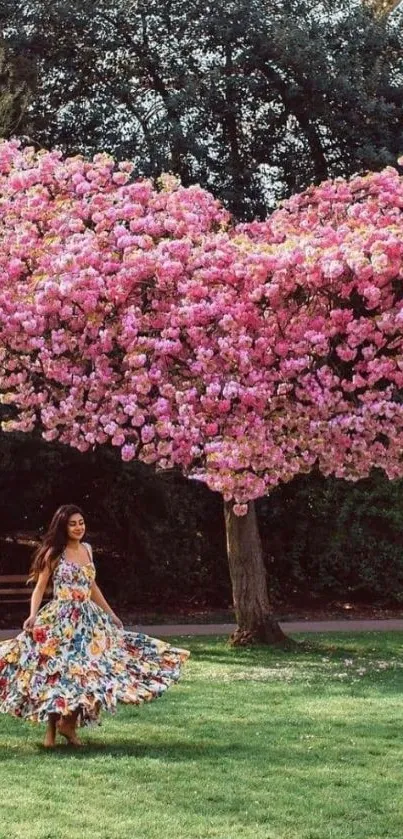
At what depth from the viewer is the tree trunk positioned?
13555 mm

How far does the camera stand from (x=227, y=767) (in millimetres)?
7277

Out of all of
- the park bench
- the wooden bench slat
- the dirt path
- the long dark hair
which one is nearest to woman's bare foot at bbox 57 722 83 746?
the long dark hair

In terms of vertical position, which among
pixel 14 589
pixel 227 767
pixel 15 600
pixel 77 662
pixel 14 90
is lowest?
pixel 227 767

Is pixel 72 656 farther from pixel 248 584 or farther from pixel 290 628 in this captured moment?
pixel 290 628

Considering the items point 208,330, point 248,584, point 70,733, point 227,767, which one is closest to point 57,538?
point 70,733

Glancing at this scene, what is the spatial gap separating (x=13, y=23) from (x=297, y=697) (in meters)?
12.1

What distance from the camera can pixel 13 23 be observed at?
18.6 meters

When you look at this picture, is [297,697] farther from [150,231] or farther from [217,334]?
[150,231]

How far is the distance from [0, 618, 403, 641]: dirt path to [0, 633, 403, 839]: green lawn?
3.76 meters

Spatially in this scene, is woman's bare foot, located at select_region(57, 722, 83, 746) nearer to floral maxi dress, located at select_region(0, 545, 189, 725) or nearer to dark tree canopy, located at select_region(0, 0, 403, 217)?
floral maxi dress, located at select_region(0, 545, 189, 725)

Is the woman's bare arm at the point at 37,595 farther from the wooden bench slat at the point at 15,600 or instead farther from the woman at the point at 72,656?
the wooden bench slat at the point at 15,600

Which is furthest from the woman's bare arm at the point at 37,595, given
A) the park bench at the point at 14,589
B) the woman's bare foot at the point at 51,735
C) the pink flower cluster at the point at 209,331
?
the park bench at the point at 14,589

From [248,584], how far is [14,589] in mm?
4185

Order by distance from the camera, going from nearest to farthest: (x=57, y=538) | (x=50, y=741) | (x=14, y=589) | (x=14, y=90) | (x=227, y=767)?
(x=227, y=767)
(x=50, y=741)
(x=57, y=538)
(x=14, y=589)
(x=14, y=90)
